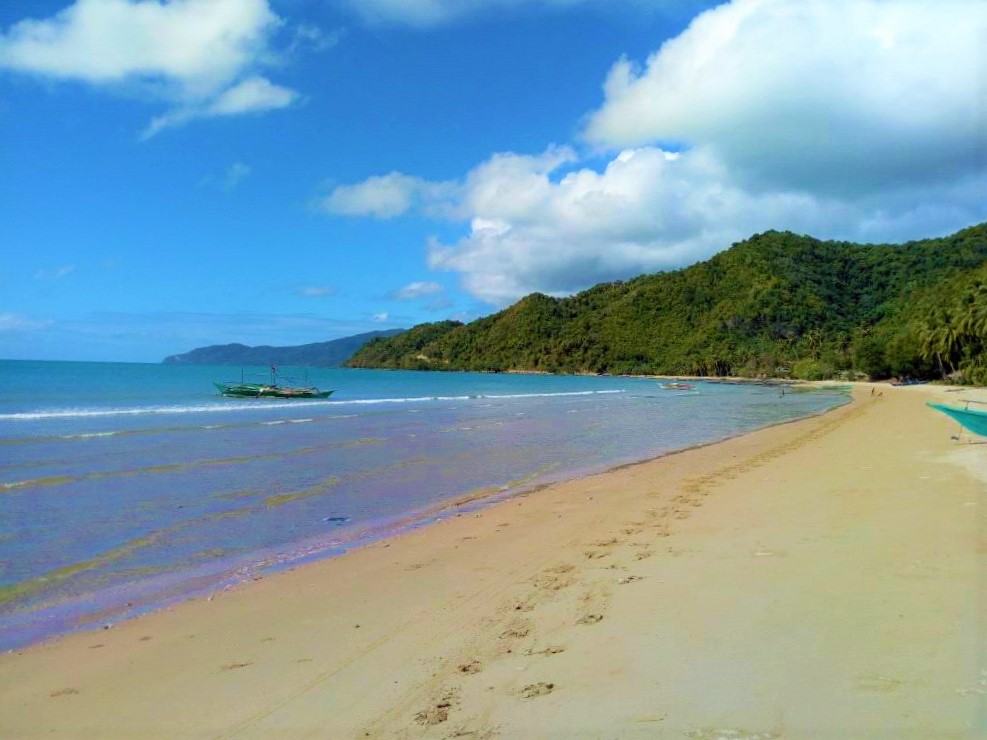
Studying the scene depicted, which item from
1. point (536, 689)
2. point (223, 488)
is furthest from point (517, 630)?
point (223, 488)

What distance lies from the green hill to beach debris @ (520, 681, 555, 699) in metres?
101

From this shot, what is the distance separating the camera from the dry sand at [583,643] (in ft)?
13.0

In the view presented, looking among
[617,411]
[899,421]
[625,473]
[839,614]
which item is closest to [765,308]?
[617,411]

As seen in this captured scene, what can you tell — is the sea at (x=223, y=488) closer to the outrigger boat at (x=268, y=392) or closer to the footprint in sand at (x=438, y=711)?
the footprint in sand at (x=438, y=711)

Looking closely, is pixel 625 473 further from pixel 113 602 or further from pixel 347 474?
pixel 113 602

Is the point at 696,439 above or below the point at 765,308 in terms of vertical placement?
below

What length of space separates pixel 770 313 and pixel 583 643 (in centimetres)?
15942

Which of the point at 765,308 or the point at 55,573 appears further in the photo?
the point at 765,308

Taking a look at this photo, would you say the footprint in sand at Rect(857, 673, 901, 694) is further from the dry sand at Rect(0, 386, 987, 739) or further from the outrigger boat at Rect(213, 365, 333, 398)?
the outrigger boat at Rect(213, 365, 333, 398)

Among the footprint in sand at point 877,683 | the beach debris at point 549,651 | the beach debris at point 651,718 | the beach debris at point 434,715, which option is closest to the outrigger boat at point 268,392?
the beach debris at point 549,651

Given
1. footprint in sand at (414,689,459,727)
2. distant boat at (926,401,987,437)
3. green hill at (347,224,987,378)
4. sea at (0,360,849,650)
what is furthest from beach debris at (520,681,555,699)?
green hill at (347,224,987,378)

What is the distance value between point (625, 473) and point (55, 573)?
39.3ft

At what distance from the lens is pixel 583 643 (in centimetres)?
521

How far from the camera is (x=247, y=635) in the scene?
20.6ft
